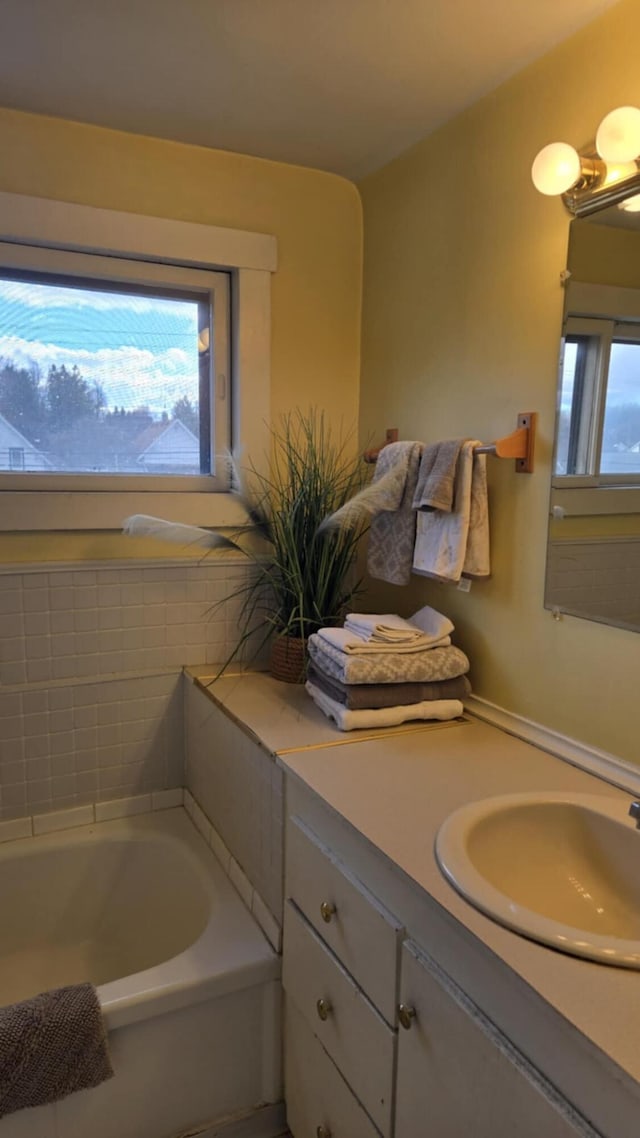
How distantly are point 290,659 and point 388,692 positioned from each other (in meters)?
0.42

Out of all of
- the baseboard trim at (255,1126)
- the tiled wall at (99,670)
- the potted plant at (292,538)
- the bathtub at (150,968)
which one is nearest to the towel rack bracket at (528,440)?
the potted plant at (292,538)

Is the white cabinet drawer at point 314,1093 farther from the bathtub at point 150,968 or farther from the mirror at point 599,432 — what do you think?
the mirror at point 599,432

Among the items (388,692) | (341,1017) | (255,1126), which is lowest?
(255,1126)

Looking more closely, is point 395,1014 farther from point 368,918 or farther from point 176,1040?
point 176,1040

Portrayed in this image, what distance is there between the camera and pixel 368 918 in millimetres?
1100

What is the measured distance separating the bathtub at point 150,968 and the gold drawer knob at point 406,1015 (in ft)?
1.63

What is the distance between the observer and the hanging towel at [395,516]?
1742 mm

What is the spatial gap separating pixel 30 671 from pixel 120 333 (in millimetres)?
943

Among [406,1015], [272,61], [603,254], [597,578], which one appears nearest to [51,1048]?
[406,1015]

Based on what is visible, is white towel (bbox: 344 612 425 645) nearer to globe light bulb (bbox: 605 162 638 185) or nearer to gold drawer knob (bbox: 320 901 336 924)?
gold drawer knob (bbox: 320 901 336 924)

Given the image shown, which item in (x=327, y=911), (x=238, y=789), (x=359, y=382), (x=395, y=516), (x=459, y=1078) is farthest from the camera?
(x=359, y=382)

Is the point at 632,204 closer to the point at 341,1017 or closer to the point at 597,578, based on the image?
the point at 597,578

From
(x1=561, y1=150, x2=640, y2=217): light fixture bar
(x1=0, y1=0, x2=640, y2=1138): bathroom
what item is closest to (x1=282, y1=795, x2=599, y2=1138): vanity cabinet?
(x1=0, y1=0, x2=640, y2=1138): bathroom

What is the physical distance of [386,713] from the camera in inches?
60.9
